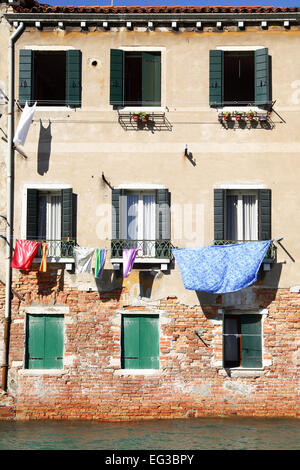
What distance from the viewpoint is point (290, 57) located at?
53.7 ft

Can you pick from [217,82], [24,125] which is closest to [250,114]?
[217,82]

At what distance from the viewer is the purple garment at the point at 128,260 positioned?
15.6 m

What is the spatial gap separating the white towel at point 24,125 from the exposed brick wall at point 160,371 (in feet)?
11.7

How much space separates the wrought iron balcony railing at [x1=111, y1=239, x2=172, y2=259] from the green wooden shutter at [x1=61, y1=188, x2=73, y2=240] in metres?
1.11

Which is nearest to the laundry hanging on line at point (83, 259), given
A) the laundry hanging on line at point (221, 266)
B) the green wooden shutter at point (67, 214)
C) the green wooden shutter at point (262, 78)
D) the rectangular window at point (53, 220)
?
the rectangular window at point (53, 220)

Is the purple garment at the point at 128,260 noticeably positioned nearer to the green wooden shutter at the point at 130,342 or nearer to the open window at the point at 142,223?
the open window at the point at 142,223

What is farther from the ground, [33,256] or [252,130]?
[252,130]

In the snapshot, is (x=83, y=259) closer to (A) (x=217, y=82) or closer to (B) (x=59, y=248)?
(B) (x=59, y=248)

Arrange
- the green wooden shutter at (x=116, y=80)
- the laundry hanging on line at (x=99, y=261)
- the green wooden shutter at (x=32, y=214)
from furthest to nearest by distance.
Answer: the green wooden shutter at (x=116, y=80)
the green wooden shutter at (x=32, y=214)
the laundry hanging on line at (x=99, y=261)

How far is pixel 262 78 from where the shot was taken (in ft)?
53.3
